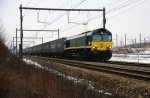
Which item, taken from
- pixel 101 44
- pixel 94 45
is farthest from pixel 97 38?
pixel 94 45

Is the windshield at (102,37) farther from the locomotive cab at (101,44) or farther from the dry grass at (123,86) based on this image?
the dry grass at (123,86)

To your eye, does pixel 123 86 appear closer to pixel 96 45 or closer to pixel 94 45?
pixel 94 45

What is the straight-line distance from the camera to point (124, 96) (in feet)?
33.9

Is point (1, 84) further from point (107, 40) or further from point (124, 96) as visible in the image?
point (107, 40)

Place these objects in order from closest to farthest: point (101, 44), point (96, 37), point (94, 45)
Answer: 1. point (94, 45)
2. point (96, 37)
3. point (101, 44)

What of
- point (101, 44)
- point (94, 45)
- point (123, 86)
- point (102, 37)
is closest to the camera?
point (123, 86)

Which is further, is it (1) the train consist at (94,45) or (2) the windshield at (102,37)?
(2) the windshield at (102,37)

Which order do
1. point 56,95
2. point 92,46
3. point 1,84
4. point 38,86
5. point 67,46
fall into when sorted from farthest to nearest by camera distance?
point 67,46 → point 92,46 → point 1,84 → point 38,86 → point 56,95

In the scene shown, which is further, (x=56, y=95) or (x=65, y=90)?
(x=65, y=90)

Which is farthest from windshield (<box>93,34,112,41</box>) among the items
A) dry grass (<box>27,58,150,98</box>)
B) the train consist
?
dry grass (<box>27,58,150,98</box>)

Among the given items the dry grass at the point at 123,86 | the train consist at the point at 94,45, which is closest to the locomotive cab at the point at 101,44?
the train consist at the point at 94,45

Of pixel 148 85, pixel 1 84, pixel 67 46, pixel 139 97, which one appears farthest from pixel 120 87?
pixel 67 46

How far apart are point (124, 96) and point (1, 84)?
486 centimetres

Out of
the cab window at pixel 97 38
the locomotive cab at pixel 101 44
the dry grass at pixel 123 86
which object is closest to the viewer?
the dry grass at pixel 123 86
